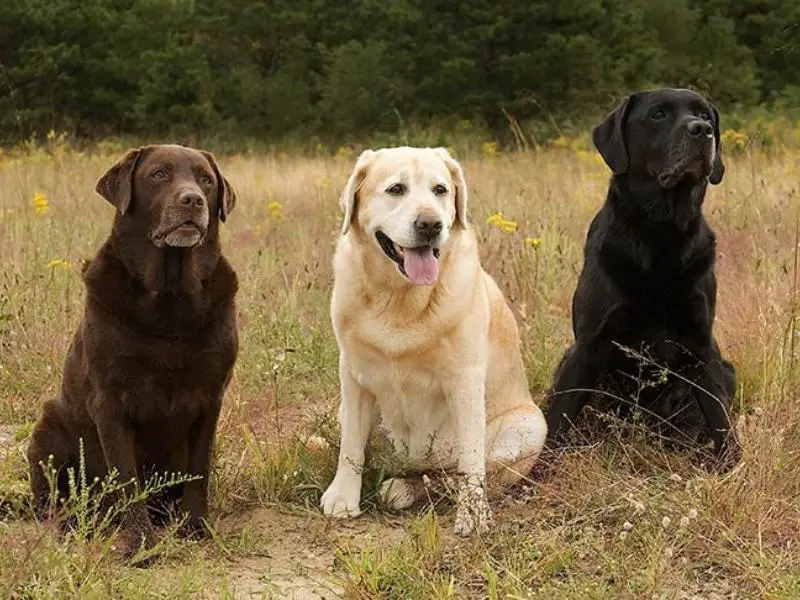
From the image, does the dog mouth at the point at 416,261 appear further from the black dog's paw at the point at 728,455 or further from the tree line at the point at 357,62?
the tree line at the point at 357,62

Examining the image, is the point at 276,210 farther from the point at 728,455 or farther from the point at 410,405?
the point at 728,455

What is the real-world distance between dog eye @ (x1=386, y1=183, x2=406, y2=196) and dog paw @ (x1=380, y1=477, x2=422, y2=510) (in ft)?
3.20

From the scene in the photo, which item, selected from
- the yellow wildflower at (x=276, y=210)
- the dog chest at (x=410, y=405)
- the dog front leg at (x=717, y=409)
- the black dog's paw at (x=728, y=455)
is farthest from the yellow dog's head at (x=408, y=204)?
the yellow wildflower at (x=276, y=210)

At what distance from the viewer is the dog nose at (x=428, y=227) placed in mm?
3080

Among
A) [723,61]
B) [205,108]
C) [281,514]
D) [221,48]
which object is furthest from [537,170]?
[221,48]

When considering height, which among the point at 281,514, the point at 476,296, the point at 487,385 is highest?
the point at 476,296

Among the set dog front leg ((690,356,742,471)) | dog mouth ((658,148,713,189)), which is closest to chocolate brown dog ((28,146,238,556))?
dog mouth ((658,148,713,189))

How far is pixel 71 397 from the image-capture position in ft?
10.3

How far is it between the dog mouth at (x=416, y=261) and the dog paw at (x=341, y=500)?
738 mm

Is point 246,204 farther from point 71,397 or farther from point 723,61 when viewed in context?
point 723,61

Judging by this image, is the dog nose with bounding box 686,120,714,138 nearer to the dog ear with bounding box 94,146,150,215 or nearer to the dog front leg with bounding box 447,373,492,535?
the dog front leg with bounding box 447,373,492,535

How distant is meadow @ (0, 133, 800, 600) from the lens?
2656mm

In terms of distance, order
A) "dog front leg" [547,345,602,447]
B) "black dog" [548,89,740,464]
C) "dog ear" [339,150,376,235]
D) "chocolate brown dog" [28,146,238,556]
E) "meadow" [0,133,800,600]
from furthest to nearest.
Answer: "dog front leg" [547,345,602,447] < "black dog" [548,89,740,464] < "dog ear" [339,150,376,235] < "chocolate brown dog" [28,146,238,556] < "meadow" [0,133,800,600]

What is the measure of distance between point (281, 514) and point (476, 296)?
98cm
